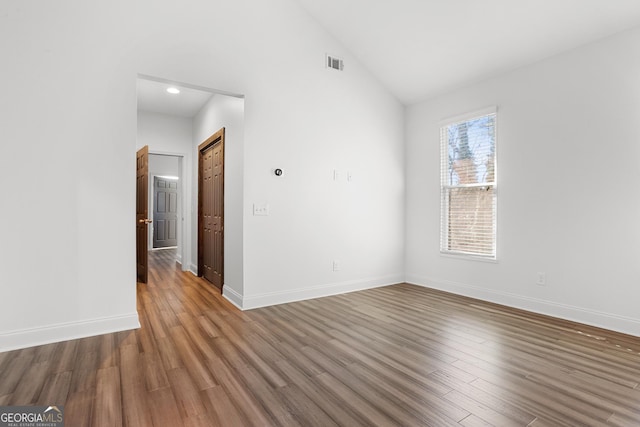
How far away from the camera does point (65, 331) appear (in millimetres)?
2836

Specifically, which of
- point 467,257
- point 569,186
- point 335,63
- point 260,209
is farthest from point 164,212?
point 569,186

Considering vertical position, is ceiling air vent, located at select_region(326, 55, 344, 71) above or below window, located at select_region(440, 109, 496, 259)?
above

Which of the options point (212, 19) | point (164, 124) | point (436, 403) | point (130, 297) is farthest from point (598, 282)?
point (164, 124)

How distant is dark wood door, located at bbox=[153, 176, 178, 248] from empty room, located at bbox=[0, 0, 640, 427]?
5287 mm

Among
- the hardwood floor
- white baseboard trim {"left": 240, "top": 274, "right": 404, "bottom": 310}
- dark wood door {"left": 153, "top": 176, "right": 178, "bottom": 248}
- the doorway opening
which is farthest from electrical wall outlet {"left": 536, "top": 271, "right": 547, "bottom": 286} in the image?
dark wood door {"left": 153, "top": 176, "right": 178, "bottom": 248}

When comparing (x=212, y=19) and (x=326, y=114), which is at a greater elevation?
(x=212, y=19)

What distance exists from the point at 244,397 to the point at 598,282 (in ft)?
11.2

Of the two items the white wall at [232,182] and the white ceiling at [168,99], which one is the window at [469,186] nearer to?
the white wall at [232,182]

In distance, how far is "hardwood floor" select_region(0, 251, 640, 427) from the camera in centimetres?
182

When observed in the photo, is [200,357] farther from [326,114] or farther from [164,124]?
[164,124]

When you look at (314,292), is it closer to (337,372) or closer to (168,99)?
(337,372)

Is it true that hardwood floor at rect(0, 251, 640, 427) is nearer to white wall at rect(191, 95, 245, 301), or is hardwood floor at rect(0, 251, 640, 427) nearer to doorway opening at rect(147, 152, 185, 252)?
white wall at rect(191, 95, 245, 301)

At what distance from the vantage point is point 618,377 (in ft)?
7.30

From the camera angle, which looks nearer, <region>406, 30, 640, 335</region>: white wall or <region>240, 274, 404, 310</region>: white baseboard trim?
<region>406, 30, 640, 335</region>: white wall
